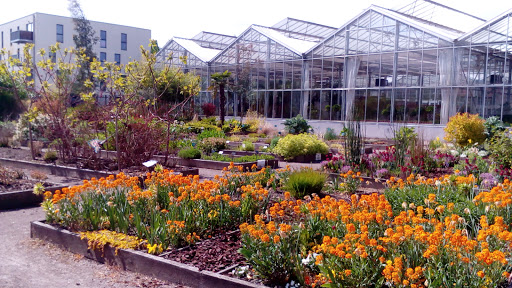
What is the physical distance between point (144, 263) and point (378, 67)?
19.6m

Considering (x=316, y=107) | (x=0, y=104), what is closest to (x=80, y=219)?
(x=316, y=107)

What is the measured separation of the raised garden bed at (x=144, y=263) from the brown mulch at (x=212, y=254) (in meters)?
0.13

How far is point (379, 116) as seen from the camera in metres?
22.1

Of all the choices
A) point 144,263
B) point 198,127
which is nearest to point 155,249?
point 144,263

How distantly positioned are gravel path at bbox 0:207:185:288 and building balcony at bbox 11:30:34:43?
43.5m

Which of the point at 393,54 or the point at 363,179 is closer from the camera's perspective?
the point at 363,179

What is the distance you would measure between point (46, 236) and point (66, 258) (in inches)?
29.1

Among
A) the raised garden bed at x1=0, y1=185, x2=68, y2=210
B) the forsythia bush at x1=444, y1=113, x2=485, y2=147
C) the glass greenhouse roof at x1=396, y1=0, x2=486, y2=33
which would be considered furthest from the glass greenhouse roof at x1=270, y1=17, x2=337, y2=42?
the raised garden bed at x1=0, y1=185, x2=68, y2=210

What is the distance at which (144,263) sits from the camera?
4.69 metres

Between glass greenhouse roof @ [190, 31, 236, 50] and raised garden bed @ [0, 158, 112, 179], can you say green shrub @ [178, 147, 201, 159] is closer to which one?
raised garden bed @ [0, 158, 112, 179]

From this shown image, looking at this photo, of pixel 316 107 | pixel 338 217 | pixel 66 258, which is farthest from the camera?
pixel 316 107

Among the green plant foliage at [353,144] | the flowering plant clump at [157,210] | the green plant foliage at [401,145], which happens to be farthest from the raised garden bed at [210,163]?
the flowering plant clump at [157,210]

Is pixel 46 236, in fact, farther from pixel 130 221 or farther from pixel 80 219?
pixel 130 221

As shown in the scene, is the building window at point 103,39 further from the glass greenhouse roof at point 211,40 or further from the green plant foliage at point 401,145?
the green plant foliage at point 401,145
